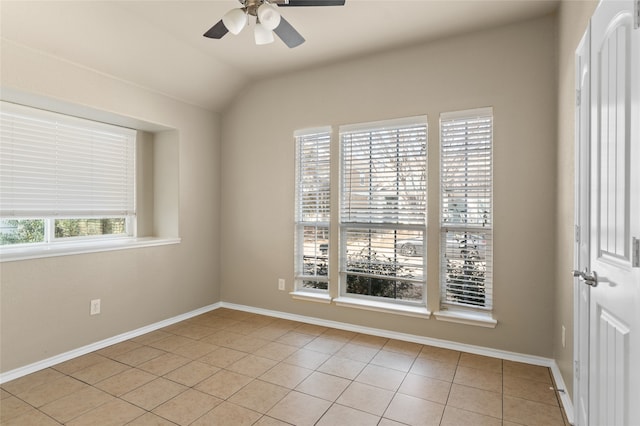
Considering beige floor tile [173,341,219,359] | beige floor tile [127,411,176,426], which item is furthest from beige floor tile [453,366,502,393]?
beige floor tile [173,341,219,359]

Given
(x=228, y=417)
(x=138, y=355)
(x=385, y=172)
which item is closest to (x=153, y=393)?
(x=228, y=417)

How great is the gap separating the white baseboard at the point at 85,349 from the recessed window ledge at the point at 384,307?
1883mm

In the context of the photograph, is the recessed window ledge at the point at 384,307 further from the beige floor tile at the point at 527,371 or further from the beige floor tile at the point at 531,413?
the beige floor tile at the point at 531,413

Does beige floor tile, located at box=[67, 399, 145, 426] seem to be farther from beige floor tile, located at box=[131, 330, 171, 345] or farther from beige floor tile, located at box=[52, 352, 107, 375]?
beige floor tile, located at box=[131, 330, 171, 345]

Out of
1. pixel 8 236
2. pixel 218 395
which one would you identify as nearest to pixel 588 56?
pixel 218 395

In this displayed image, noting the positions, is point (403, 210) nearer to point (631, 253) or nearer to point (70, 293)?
point (631, 253)

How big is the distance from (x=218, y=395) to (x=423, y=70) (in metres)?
3.28

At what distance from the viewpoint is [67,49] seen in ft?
9.11

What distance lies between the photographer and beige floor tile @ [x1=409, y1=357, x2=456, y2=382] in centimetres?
264

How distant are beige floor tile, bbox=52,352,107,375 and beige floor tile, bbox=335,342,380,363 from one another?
209 cm

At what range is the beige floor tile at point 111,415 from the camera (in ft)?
6.75

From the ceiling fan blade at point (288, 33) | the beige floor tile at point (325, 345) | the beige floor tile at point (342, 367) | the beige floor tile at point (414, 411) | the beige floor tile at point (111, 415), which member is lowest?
the beige floor tile at point (414, 411)

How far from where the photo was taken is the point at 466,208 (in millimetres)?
3092

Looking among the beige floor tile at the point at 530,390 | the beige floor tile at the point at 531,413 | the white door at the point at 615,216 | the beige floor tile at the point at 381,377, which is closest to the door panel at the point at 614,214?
the white door at the point at 615,216
